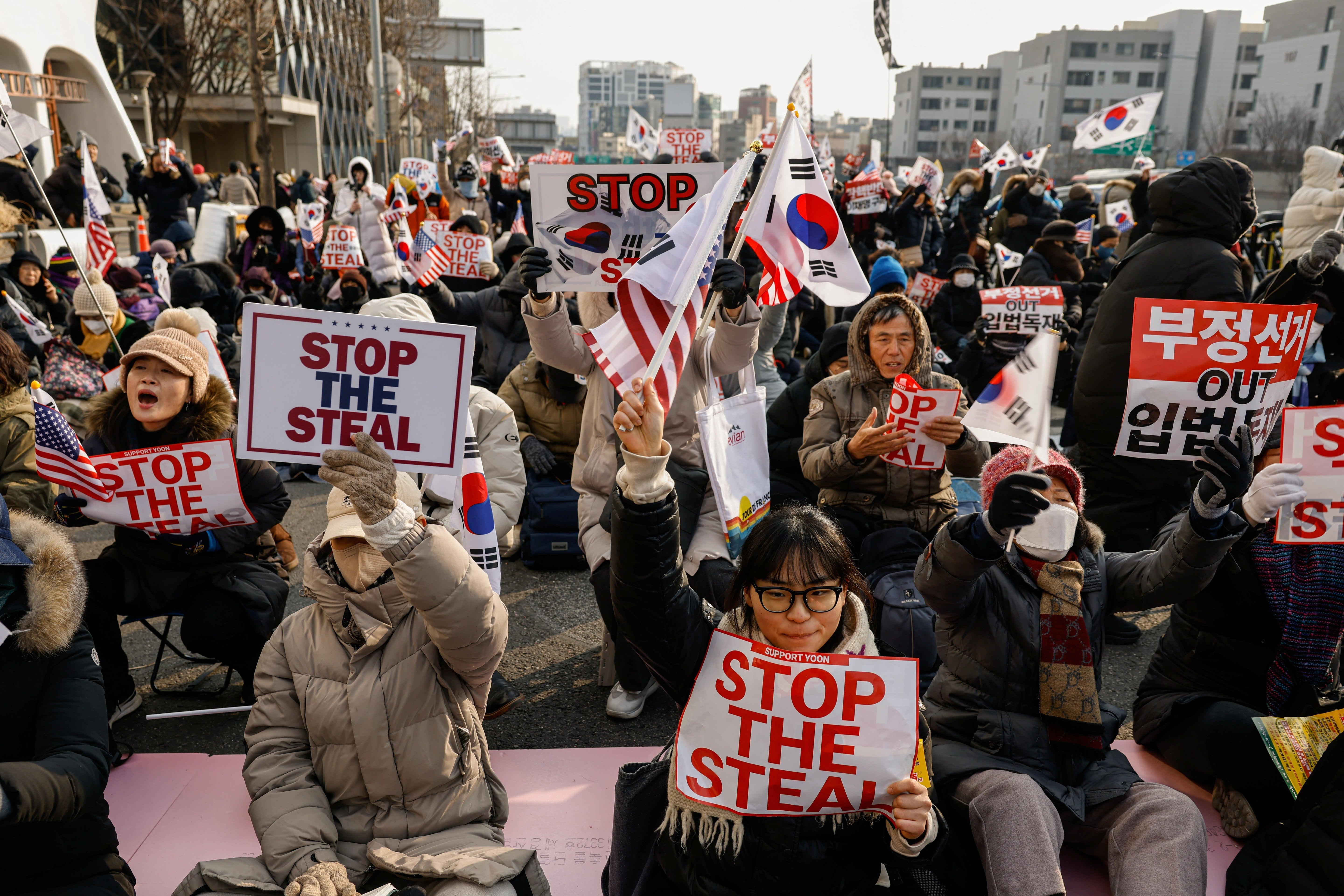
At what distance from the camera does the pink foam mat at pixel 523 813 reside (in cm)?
303

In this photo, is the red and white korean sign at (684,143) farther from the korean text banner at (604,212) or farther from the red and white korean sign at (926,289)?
the korean text banner at (604,212)

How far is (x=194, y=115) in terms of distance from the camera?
3712cm

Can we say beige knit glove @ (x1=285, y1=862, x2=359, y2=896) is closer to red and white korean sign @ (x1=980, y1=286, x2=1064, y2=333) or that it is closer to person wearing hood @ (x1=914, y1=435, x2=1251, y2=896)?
person wearing hood @ (x1=914, y1=435, x2=1251, y2=896)

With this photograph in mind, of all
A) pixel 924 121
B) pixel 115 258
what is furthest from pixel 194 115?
pixel 924 121

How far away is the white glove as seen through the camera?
9.23ft

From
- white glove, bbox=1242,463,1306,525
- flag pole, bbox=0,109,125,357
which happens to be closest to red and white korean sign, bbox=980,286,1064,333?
white glove, bbox=1242,463,1306,525

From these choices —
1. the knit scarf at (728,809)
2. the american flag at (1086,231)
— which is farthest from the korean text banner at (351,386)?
the american flag at (1086,231)

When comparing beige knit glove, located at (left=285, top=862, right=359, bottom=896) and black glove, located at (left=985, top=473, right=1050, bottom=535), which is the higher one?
black glove, located at (left=985, top=473, right=1050, bottom=535)

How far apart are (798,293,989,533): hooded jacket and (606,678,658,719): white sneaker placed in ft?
3.90

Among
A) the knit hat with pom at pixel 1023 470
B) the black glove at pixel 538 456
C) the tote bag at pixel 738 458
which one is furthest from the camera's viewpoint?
the black glove at pixel 538 456

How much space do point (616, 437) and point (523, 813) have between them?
1.66 metres

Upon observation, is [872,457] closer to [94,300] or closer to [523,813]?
[523,813]

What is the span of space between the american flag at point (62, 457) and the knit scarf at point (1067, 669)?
131 inches

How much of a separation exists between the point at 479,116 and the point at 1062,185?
115 ft
